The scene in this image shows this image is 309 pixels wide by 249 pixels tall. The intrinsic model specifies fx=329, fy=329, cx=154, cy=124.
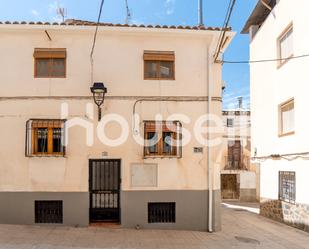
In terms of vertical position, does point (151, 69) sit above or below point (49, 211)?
above

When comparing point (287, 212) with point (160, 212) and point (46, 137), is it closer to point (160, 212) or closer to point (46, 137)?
point (160, 212)

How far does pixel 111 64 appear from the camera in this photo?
10.3m

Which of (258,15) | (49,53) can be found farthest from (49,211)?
(258,15)

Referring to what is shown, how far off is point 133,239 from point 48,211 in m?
2.92

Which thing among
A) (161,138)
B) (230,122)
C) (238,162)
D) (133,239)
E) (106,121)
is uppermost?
(230,122)

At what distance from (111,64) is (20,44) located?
2.89m

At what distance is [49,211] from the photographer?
392 inches

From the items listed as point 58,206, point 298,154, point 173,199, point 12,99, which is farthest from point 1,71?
point 298,154

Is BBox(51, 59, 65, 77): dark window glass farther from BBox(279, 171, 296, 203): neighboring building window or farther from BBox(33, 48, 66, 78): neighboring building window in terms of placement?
BBox(279, 171, 296, 203): neighboring building window

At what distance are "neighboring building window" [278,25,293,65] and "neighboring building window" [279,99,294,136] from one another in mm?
1861

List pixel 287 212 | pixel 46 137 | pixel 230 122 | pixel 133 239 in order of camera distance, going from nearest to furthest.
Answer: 1. pixel 133 239
2. pixel 46 137
3. pixel 287 212
4. pixel 230 122

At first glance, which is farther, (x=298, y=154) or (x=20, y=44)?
(x=298, y=154)

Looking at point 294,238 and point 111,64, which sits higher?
point 111,64

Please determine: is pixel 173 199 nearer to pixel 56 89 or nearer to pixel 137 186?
pixel 137 186
